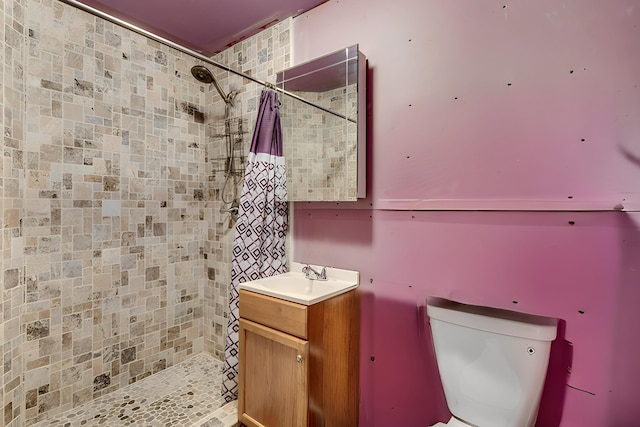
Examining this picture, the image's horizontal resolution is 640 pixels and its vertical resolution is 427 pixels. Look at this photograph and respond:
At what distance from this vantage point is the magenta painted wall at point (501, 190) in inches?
40.3

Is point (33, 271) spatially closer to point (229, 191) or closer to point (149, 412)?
point (149, 412)

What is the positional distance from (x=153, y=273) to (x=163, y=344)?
55cm

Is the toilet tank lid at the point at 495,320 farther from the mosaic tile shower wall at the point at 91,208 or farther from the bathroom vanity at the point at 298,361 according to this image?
the mosaic tile shower wall at the point at 91,208

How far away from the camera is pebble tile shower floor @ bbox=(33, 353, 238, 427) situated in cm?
170

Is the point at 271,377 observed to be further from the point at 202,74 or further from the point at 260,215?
the point at 202,74

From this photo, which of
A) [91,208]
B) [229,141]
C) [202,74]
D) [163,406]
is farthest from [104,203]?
[163,406]

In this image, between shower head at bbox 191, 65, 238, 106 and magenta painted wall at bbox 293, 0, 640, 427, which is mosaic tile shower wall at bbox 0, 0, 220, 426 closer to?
shower head at bbox 191, 65, 238, 106

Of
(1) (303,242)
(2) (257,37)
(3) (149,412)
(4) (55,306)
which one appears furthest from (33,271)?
(2) (257,37)

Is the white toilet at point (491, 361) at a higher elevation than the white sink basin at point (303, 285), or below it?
below

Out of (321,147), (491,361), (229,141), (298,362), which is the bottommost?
(298,362)

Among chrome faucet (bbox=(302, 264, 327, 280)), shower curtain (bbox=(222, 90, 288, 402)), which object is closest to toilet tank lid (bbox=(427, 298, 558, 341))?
chrome faucet (bbox=(302, 264, 327, 280))

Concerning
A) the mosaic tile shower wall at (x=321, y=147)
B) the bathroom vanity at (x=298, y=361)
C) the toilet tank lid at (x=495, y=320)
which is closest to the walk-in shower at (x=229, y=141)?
the mosaic tile shower wall at (x=321, y=147)

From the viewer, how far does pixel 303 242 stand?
1887mm

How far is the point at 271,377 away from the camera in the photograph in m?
1.45
